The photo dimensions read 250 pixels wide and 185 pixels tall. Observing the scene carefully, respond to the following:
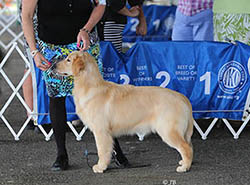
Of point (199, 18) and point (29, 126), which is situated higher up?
point (199, 18)

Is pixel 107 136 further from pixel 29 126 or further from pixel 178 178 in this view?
pixel 29 126

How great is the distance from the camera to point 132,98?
3.79 meters

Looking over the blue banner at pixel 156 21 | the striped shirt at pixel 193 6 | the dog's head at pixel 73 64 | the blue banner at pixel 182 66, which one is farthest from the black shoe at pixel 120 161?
the blue banner at pixel 156 21

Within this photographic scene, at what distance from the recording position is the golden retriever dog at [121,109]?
12.2ft

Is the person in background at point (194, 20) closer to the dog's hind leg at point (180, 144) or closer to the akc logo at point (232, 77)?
the akc logo at point (232, 77)

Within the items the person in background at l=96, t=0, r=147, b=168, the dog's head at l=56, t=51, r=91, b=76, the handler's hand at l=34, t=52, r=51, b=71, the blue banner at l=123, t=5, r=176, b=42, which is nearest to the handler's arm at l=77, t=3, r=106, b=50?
the dog's head at l=56, t=51, r=91, b=76

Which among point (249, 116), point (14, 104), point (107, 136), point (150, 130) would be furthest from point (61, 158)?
point (14, 104)

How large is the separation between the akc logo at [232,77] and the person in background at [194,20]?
1.04m

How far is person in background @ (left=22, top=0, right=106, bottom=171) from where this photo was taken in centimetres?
370

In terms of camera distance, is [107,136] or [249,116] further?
[249,116]

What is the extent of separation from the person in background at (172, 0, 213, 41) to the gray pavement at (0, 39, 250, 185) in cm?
119

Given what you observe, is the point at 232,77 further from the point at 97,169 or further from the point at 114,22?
the point at 97,169

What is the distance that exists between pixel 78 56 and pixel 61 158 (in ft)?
3.12

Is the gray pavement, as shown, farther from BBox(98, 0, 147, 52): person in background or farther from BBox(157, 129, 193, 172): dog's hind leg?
BBox(98, 0, 147, 52): person in background
